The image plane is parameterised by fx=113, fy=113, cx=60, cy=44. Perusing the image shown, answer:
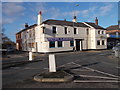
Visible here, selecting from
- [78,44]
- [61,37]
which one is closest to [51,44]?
[61,37]

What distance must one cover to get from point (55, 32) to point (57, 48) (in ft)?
A: 11.9

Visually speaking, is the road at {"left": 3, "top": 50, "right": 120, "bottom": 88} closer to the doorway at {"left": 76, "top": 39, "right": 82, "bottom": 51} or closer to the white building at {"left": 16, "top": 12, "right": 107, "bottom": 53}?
the white building at {"left": 16, "top": 12, "right": 107, "bottom": 53}

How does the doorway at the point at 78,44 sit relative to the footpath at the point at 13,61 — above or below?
above

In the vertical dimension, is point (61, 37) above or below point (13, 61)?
above

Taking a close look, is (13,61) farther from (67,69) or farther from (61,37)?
(61,37)

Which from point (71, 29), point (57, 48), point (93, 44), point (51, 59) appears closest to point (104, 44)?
point (93, 44)

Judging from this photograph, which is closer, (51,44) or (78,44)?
(51,44)

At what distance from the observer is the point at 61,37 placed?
85.1 feet

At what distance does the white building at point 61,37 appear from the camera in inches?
953

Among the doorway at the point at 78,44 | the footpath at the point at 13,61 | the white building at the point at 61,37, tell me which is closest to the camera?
the footpath at the point at 13,61

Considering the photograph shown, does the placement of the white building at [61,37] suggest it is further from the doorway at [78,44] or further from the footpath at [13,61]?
the footpath at [13,61]

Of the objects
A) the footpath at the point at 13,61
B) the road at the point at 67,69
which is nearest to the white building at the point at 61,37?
the footpath at the point at 13,61

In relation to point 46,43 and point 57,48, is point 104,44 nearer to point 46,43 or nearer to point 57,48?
point 57,48

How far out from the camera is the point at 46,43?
23.8 metres
